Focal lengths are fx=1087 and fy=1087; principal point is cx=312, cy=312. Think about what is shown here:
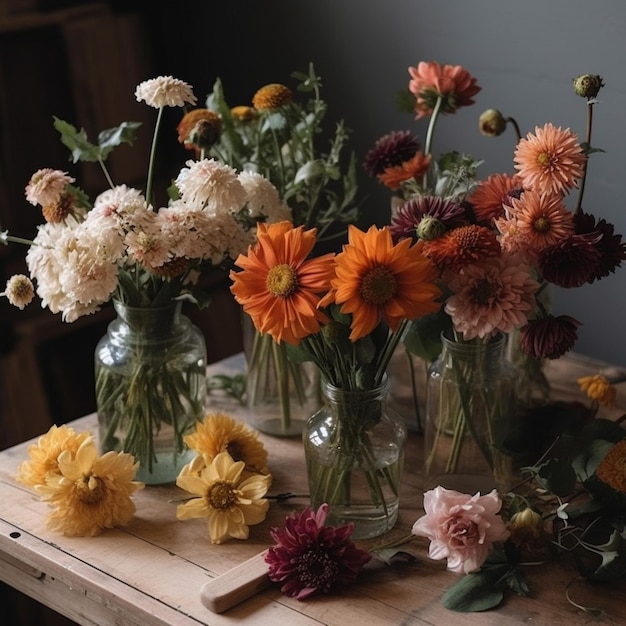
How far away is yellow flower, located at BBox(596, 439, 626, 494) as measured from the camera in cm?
110

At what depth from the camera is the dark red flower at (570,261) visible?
105 centimetres

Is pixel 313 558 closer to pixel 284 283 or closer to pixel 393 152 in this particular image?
pixel 284 283

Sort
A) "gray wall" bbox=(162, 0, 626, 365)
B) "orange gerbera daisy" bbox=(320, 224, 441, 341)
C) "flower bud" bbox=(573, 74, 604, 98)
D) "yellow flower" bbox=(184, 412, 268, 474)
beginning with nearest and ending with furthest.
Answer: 1. "orange gerbera daisy" bbox=(320, 224, 441, 341)
2. "flower bud" bbox=(573, 74, 604, 98)
3. "yellow flower" bbox=(184, 412, 268, 474)
4. "gray wall" bbox=(162, 0, 626, 365)

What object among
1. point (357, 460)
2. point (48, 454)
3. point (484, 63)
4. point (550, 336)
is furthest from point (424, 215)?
point (484, 63)

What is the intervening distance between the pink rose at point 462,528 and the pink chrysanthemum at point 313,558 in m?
0.08

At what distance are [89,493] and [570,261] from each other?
0.57 metres

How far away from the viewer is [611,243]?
1.11 meters

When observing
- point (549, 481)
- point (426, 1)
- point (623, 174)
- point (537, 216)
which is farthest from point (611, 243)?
point (426, 1)

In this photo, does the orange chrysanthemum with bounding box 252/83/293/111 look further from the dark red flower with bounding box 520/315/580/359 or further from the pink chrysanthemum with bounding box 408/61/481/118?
the dark red flower with bounding box 520/315/580/359

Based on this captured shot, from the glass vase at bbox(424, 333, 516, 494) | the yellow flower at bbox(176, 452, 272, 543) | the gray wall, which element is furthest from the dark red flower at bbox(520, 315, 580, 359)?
the gray wall

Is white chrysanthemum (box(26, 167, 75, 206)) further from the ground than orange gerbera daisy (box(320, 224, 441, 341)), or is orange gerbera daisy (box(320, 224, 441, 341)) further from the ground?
white chrysanthemum (box(26, 167, 75, 206))

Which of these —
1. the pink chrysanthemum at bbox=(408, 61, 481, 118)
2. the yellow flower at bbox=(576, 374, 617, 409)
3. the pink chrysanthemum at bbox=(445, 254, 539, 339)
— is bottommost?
the yellow flower at bbox=(576, 374, 617, 409)

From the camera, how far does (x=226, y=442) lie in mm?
1260

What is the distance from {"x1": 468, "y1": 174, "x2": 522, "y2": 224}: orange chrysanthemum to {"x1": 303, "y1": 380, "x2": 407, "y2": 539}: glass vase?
205mm
